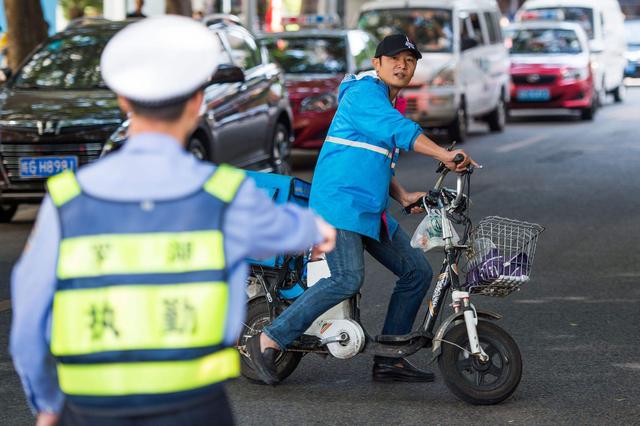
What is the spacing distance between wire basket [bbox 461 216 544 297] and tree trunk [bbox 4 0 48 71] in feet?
37.9

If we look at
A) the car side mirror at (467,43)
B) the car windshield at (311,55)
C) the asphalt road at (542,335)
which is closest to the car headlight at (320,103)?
the car windshield at (311,55)

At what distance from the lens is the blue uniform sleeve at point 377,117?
5.74m

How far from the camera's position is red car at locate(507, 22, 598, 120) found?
2444 cm

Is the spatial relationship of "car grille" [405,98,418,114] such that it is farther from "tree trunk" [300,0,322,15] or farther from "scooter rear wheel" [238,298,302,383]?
"tree trunk" [300,0,322,15]

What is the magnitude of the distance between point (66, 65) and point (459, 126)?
26.3 feet

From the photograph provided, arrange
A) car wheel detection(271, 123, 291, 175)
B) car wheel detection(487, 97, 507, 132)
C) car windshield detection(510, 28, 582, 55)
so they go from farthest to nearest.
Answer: car windshield detection(510, 28, 582, 55)
car wheel detection(487, 97, 507, 132)
car wheel detection(271, 123, 291, 175)

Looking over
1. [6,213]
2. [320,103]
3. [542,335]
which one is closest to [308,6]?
[320,103]

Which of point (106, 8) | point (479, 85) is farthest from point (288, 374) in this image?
point (106, 8)

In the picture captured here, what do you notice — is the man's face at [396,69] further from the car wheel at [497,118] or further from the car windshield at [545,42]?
the car windshield at [545,42]

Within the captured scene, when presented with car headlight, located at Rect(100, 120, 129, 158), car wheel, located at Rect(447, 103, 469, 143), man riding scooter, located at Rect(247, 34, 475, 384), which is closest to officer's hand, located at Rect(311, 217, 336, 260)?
man riding scooter, located at Rect(247, 34, 475, 384)

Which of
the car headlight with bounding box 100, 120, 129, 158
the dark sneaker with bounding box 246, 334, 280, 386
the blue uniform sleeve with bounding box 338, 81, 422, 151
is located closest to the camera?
the blue uniform sleeve with bounding box 338, 81, 422, 151

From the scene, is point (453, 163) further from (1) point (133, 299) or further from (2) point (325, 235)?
(1) point (133, 299)

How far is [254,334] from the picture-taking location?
6.29 meters

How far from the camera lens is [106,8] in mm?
31562
